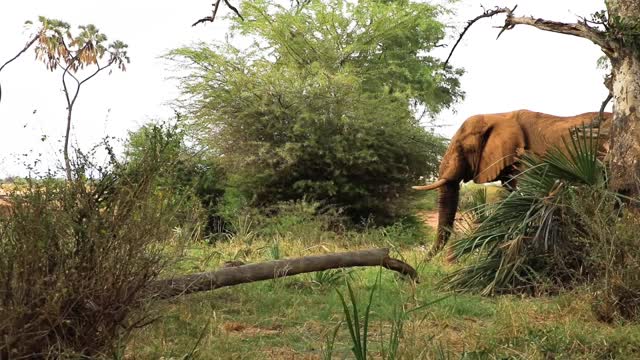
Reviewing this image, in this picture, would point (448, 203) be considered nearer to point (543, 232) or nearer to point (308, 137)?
point (543, 232)

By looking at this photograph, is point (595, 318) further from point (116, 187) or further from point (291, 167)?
point (291, 167)

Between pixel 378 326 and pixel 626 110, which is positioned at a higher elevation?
pixel 626 110

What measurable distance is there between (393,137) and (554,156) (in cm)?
1213

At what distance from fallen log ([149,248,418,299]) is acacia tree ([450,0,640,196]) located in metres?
2.79

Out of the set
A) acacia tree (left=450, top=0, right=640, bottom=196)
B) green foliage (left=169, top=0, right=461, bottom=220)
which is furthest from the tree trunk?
green foliage (left=169, top=0, right=461, bottom=220)

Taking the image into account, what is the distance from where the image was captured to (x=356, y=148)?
19500 mm

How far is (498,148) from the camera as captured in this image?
12.9 m

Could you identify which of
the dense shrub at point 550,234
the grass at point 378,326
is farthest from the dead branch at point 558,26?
the grass at point 378,326

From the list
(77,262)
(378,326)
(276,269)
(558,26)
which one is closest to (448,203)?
(558,26)

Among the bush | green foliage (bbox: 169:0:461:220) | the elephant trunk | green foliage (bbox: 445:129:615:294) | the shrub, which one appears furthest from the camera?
green foliage (bbox: 169:0:461:220)

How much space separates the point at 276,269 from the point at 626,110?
4.76 m

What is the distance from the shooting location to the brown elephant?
12719mm

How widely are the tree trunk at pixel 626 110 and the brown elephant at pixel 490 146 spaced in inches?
135

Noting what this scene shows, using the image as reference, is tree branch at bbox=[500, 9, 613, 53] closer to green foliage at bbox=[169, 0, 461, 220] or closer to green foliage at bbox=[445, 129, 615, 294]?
green foliage at bbox=[445, 129, 615, 294]
